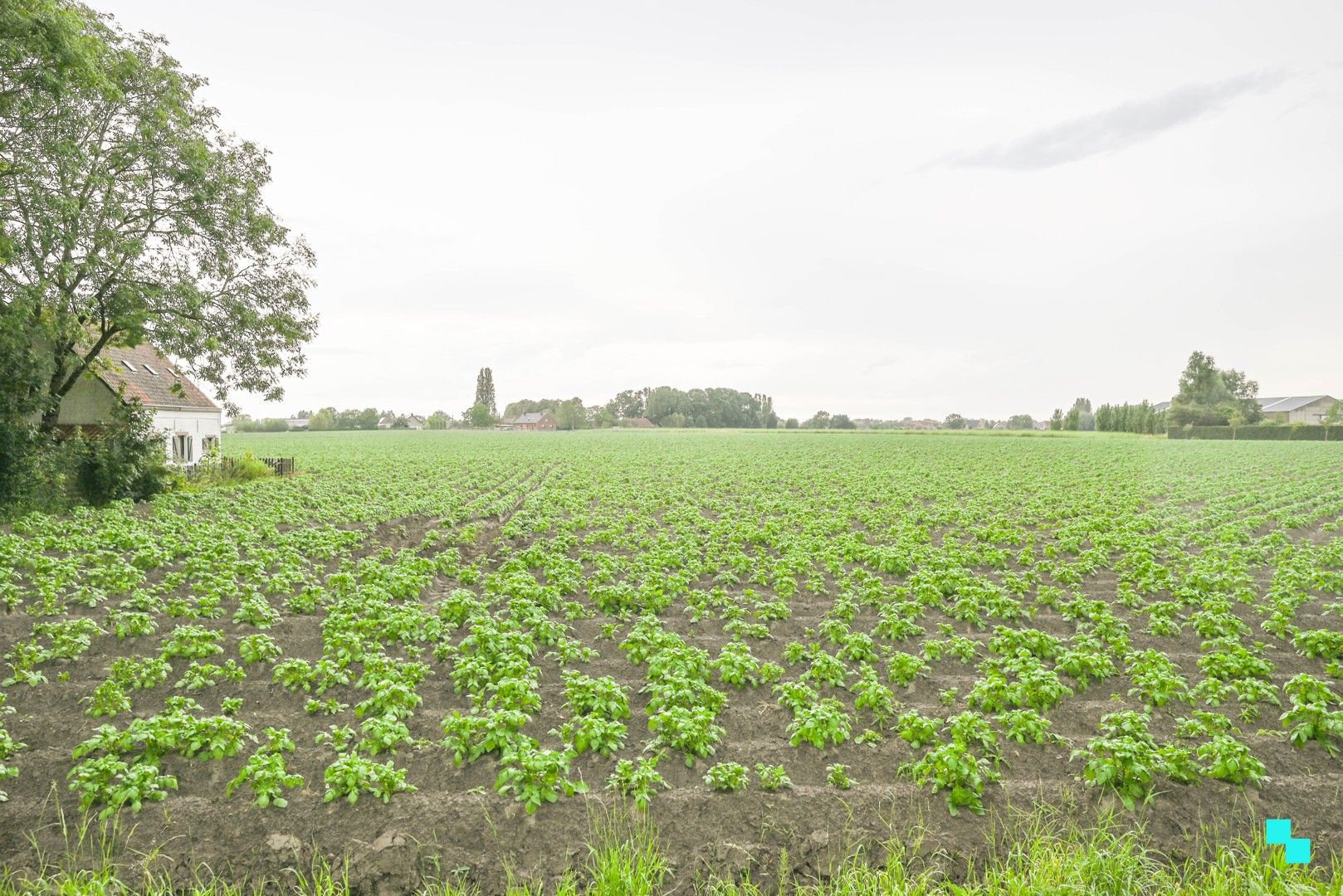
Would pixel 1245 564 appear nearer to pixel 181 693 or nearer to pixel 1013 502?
pixel 1013 502

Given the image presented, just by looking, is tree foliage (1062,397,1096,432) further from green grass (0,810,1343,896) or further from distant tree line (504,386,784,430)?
green grass (0,810,1343,896)

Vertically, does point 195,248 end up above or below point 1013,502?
above

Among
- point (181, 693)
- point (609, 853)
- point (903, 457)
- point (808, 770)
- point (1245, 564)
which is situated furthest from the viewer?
point (903, 457)

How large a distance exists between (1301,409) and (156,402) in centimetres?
13939

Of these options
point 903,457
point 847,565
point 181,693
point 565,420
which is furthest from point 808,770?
point 565,420

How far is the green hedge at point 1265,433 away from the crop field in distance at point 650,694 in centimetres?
7982

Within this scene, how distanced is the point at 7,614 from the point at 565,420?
156266mm

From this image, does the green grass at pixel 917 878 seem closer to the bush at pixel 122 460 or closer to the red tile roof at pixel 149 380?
the bush at pixel 122 460

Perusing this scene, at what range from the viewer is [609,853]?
513 centimetres

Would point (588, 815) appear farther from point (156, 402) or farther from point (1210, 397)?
point (1210, 397)

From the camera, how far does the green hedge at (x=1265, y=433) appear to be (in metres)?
73.9

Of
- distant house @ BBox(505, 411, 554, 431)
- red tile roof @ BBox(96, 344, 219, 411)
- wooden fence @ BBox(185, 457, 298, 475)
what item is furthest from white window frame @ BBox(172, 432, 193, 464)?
distant house @ BBox(505, 411, 554, 431)

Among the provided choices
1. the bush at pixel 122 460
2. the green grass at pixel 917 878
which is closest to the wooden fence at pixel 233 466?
the bush at pixel 122 460


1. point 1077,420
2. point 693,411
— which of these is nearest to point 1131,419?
point 1077,420
